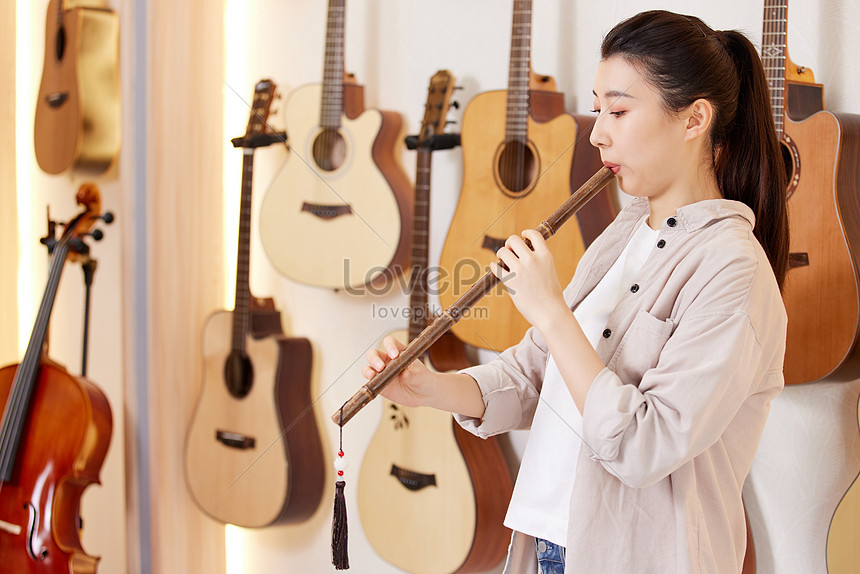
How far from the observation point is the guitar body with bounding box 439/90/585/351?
136 centimetres

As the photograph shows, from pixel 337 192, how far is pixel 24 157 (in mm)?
1171

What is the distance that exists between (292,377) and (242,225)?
0.40 m

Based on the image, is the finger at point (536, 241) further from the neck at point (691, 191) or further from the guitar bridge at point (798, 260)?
the guitar bridge at point (798, 260)

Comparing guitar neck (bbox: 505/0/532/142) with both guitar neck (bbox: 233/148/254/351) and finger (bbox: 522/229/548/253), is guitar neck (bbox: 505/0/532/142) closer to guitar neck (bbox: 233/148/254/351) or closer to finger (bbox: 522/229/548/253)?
finger (bbox: 522/229/548/253)

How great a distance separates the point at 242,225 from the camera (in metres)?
1.80

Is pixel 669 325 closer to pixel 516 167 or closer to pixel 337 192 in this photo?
pixel 516 167

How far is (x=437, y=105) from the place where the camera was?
154 centimetres

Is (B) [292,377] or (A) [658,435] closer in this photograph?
(A) [658,435]

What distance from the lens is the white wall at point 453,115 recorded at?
4.05 feet

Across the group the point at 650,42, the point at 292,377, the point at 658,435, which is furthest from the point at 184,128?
the point at 658,435

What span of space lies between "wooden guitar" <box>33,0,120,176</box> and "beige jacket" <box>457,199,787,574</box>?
153 cm

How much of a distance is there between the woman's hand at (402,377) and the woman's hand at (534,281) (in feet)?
0.63

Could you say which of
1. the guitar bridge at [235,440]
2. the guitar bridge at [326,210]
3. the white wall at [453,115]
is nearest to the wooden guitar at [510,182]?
the white wall at [453,115]

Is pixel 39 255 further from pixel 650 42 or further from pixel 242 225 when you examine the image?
pixel 650 42
